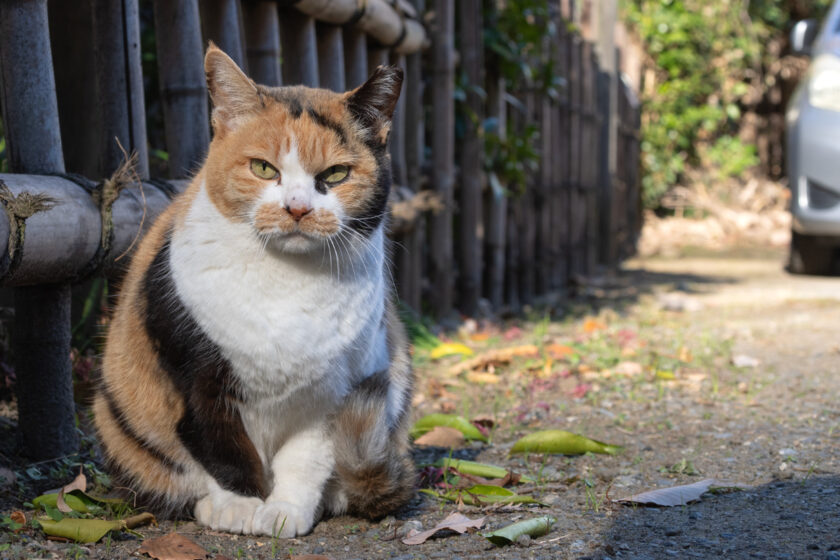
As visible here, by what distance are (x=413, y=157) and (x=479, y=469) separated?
2.40 m

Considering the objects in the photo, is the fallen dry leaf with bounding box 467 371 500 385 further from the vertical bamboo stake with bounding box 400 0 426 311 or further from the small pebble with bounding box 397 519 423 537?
the small pebble with bounding box 397 519 423 537

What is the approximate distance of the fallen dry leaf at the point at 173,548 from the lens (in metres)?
1.69

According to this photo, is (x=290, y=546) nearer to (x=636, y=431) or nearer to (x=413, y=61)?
(x=636, y=431)

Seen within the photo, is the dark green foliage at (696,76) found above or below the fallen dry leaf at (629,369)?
above

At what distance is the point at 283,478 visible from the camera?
1.94 metres

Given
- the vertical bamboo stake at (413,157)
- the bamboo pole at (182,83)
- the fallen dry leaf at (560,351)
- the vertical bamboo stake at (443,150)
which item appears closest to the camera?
the bamboo pole at (182,83)

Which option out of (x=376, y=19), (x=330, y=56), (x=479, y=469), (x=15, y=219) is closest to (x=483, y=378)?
(x=479, y=469)

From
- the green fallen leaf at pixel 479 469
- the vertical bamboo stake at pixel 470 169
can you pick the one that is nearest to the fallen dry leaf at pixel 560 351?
the vertical bamboo stake at pixel 470 169

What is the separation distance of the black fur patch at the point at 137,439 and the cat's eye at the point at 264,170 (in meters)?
0.61

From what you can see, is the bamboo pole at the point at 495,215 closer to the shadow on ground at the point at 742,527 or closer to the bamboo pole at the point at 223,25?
the bamboo pole at the point at 223,25

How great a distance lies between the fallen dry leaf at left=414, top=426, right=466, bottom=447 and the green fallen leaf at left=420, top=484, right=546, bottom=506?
1.39ft

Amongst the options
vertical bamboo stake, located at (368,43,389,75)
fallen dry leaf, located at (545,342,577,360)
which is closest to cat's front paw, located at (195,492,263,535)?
fallen dry leaf, located at (545,342,577,360)

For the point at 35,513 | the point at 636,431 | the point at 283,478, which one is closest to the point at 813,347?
the point at 636,431

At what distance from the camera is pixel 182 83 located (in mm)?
2611
